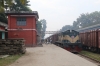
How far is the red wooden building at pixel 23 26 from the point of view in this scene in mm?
26781

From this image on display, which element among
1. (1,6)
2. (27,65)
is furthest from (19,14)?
(27,65)

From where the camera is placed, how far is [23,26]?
27062mm

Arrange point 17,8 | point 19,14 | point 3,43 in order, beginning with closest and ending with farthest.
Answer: point 3,43
point 19,14
point 17,8

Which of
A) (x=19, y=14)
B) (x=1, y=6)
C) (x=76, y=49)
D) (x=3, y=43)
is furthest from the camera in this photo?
(x=19, y=14)

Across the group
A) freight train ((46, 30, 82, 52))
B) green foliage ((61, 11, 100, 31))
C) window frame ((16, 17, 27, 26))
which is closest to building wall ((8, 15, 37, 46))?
window frame ((16, 17, 27, 26))

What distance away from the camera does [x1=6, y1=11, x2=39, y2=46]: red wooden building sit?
2678 cm

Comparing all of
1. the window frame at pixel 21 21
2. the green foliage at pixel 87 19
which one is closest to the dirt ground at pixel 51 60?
the window frame at pixel 21 21

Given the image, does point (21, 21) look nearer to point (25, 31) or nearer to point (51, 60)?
point (25, 31)

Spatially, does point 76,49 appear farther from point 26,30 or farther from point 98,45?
point 26,30

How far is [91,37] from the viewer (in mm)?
23406

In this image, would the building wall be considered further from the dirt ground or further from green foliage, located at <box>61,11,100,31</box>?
green foliage, located at <box>61,11,100,31</box>

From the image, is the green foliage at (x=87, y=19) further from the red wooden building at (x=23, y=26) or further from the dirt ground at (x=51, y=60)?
the dirt ground at (x=51, y=60)

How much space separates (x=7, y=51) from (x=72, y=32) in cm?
1093

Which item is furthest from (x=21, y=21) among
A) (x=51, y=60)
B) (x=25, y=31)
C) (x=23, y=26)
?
(x=51, y=60)
